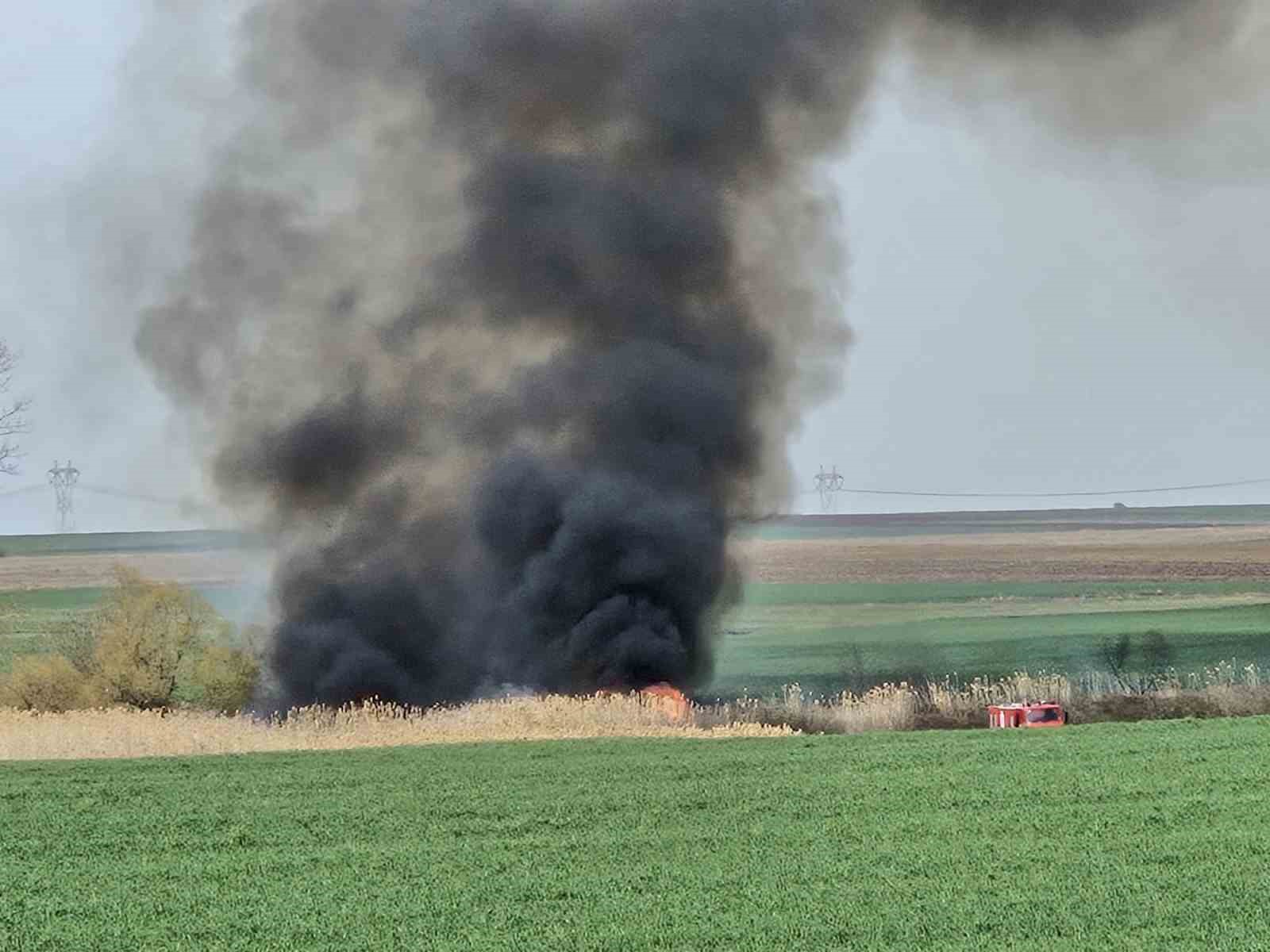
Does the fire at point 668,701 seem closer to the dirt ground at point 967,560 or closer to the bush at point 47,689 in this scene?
the bush at point 47,689

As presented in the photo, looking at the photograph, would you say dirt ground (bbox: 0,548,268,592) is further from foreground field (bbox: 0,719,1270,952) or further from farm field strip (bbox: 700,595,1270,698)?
foreground field (bbox: 0,719,1270,952)

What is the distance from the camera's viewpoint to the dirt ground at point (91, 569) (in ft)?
296

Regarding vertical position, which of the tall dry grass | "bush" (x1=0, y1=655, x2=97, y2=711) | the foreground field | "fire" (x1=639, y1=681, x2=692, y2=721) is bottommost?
the foreground field

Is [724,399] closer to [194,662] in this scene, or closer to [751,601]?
[194,662]

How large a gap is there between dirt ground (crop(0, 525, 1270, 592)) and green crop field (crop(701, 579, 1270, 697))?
18.1 ft

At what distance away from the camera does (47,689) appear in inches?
1357

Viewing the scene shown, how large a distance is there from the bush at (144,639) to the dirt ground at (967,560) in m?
32.5

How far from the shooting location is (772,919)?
1120 cm

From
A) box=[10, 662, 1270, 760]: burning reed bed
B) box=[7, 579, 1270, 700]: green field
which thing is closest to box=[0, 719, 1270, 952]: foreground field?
box=[10, 662, 1270, 760]: burning reed bed

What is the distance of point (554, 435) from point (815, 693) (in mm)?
8448

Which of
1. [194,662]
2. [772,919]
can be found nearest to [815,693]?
[194,662]

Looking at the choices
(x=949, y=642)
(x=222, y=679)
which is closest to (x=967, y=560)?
(x=949, y=642)

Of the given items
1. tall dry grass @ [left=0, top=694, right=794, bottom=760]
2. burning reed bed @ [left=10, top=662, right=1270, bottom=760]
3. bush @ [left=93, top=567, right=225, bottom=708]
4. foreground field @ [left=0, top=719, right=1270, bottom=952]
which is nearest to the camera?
foreground field @ [left=0, top=719, right=1270, bottom=952]

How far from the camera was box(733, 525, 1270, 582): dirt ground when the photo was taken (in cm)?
8225
